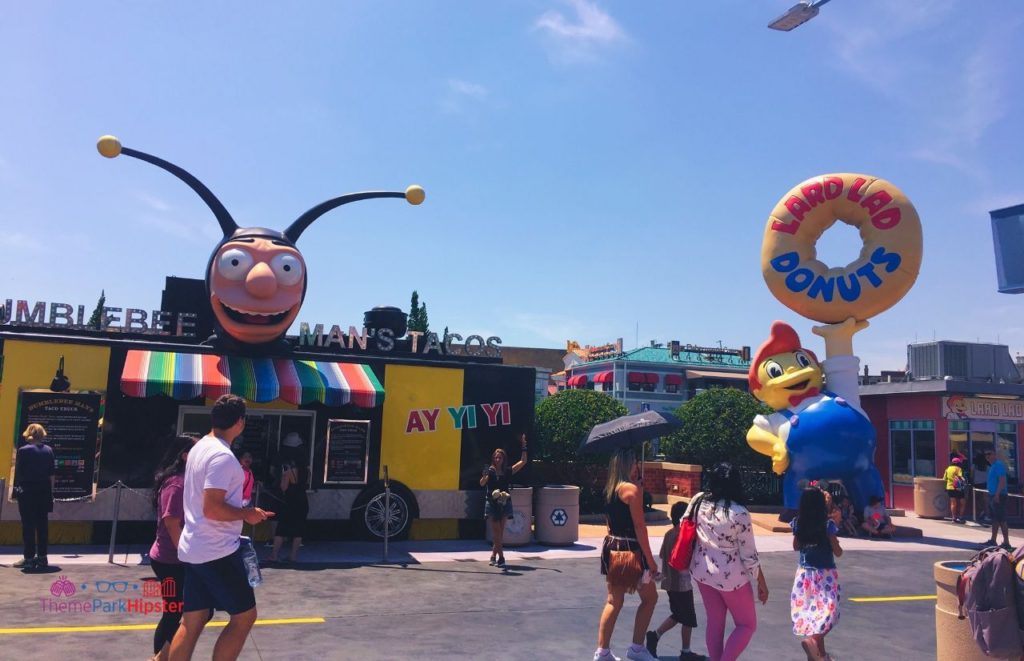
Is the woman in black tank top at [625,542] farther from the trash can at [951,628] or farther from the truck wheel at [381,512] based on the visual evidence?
the truck wheel at [381,512]

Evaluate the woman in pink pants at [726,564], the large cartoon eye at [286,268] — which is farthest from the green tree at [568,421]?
the woman in pink pants at [726,564]

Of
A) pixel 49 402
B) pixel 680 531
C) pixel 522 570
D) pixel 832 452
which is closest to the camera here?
pixel 680 531

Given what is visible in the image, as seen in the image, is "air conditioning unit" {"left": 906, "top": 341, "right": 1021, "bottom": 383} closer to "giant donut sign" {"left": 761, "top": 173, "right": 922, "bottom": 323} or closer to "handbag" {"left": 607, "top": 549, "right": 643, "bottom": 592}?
"giant donut sign" {"left": 761, "top": 173, "right": 922, "bottom": 323}

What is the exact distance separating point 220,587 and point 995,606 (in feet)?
15.6

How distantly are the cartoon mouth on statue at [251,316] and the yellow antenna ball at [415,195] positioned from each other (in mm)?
3047

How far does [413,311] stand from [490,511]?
1114 inches

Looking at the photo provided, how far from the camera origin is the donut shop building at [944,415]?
69.8 feet

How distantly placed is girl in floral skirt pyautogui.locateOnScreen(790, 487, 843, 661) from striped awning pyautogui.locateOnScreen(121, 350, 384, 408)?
25.1ft

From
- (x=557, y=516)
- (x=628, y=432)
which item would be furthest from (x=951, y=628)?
(x=557, y=516)

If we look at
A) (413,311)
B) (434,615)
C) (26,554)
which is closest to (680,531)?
(434,615)

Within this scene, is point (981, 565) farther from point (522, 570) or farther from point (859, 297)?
point (859, 297)

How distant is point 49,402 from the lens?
11.9 meters

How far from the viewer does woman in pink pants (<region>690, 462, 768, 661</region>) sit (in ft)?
19.0

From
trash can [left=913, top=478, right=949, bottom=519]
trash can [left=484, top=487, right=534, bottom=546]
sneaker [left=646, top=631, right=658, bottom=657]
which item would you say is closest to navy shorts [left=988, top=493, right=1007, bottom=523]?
trash can [left=913, top=478, right=949, bottom=519]
